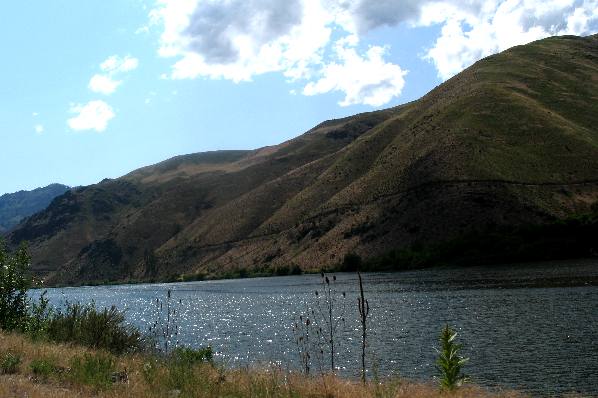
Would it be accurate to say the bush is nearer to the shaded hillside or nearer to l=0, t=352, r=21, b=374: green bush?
l=0, t=352, r=21, b=374: green bush

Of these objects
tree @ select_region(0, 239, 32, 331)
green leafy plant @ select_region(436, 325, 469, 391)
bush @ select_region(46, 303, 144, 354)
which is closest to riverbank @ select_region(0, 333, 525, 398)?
green leafy plant @ select_region(436, 325, 469, 391)

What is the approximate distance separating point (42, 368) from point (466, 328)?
116 feet

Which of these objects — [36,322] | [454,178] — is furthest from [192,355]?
[454,178]

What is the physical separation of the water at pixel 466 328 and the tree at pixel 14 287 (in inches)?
376

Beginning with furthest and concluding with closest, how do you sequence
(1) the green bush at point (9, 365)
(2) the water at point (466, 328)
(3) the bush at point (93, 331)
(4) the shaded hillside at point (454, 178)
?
1. (4) the shaded hillside at point (454, 178)
2. (2) the water at point (466, 328)
3. (3) the bush at point (93, 331)
4. (1) the green bush at point (9, 365)

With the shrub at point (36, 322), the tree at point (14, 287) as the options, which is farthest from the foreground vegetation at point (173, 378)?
the tree at point (14, 287)

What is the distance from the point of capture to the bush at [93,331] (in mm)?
21281

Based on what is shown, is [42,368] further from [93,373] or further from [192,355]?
[192,355]

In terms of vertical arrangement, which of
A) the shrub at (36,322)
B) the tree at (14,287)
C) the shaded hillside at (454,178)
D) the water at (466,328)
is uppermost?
the shaded hillside at (454,178)

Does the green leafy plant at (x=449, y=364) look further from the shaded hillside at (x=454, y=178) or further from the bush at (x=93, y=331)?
the shaded hillside at (x=454, y=178)

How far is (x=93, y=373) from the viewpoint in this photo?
12516mm

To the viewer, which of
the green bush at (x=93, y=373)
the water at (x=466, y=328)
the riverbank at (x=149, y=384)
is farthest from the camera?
the water at (x=466, y=328)

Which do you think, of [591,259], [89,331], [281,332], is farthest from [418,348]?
[591,259]

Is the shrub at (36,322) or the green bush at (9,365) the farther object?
the shrub at (36,322)
